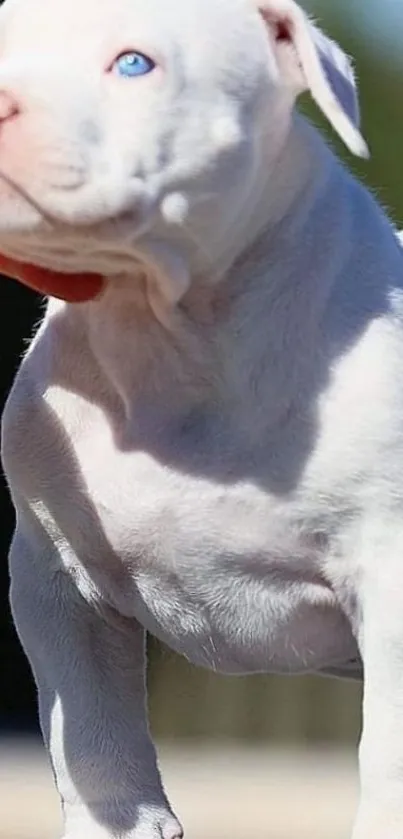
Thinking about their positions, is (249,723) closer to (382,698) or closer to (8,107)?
(382,698)

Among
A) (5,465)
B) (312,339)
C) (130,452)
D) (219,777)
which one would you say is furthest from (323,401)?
(219,777)

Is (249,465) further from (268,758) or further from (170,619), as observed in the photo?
(268,758)

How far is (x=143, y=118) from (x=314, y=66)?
21cm

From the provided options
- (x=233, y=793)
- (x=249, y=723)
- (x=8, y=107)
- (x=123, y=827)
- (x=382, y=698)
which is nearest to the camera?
(x=8, y=107)

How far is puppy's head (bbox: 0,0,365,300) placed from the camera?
70.4 inches

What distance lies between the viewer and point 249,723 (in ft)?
20.8

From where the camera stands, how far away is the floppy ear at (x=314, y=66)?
1.95 metres

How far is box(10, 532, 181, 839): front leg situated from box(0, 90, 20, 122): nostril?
1.83 feet

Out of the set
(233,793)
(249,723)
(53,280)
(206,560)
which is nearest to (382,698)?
(206,560)

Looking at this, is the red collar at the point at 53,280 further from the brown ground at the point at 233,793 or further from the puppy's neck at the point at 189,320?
the brown ground at the point at 233,793

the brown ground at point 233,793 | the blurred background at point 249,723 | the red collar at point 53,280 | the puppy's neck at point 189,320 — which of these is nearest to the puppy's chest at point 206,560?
the puppy's neck at point 189,320

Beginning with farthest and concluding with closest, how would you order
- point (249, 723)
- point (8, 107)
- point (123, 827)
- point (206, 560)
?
point (249, 723) → point (123, 827) → point (206, 560) → point (8, 107)

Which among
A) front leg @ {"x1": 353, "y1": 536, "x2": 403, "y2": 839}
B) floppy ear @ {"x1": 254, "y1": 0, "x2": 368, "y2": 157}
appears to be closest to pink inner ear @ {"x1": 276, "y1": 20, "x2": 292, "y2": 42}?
floppy ear @ {"x1": 254, "y1": 0, "x2": 368, "y2": 157}

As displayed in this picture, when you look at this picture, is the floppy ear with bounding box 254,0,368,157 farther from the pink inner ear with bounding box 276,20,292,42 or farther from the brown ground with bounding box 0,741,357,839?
the brown ground with bounding box 0,741,357,839
